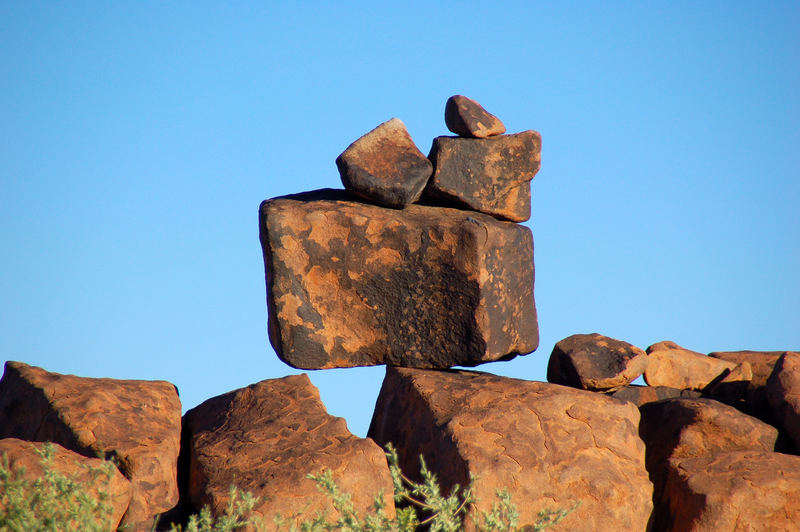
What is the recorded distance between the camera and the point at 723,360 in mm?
7598

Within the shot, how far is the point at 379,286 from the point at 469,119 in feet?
4.79

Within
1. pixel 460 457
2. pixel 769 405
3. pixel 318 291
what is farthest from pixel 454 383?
pixel 769 405

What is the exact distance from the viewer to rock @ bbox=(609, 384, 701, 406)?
7.00m

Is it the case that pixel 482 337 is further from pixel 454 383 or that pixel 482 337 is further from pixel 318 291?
pixel 318 291

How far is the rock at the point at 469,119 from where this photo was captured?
6.53m

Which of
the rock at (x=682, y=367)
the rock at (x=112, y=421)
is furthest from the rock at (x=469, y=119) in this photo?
the rock at (x=112, y=421)

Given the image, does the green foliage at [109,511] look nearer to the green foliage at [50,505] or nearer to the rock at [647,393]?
the green foliage at [50,505]

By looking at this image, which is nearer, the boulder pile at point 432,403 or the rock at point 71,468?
the rock at point 71,468

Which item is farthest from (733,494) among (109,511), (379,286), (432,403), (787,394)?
(109,511)

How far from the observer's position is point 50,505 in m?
3.93

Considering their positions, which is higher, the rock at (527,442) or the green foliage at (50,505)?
the green foliage at (50,505)

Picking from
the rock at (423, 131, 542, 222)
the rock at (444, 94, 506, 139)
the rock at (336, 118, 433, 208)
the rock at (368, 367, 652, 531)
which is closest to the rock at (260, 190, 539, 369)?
the rock at (336, 118, 433, 208)

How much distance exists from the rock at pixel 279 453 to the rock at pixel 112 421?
0.22 metres

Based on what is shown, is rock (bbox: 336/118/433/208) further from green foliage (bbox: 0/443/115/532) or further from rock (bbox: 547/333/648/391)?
green foliage (bbox: 0/443/115/532)
